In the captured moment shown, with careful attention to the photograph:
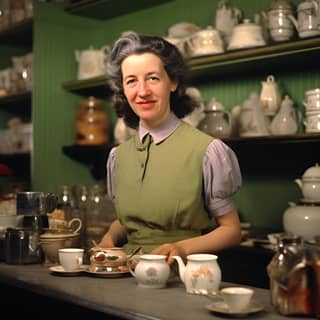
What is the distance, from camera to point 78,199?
333 cm

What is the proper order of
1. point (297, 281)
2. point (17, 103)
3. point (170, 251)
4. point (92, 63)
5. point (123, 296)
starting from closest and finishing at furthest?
point (297, 281) < point (123, 296) < point (170, 251) < point (92, 63) < point (17, 103)

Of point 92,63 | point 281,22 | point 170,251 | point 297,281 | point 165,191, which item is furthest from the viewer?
point 92,63

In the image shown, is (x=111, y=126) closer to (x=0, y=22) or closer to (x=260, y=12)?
(x=0, y=22)

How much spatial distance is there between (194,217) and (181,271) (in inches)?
15.0

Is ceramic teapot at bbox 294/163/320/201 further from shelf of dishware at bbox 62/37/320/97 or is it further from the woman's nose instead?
the woman's nose

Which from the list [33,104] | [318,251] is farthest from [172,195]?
[33,104]

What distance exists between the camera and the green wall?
10.3 feet

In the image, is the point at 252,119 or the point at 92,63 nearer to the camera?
the point at 252,119

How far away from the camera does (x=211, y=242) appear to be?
175 cm

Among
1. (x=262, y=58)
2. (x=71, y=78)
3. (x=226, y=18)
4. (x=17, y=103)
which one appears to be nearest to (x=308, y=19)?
(x=262, y=58)

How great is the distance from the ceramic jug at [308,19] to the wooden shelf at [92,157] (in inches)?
57.3

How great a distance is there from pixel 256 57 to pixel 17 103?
2.06 meters

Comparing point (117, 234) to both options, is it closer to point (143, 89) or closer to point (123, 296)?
point (143, 89)

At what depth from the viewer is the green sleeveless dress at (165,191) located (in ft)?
6.05
